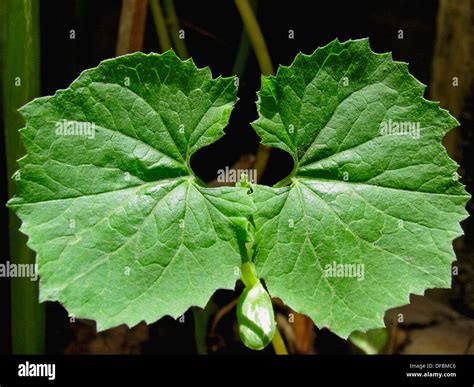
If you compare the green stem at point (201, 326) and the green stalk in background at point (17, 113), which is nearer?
the green stalk in background at point (17, 113)

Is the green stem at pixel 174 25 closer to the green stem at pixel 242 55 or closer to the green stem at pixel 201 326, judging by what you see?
the green stem at pixel 242 55

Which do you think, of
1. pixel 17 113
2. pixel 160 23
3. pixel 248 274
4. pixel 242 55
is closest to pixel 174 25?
pixel 160 23

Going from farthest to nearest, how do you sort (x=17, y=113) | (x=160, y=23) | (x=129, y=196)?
(x=160, y=23) < (x=17, y=113) < (x=129, y=196)

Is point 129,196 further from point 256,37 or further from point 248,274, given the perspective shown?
point 256,37

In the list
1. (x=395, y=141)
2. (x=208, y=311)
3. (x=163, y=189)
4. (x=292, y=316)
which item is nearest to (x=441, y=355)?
(x=292, y=316)

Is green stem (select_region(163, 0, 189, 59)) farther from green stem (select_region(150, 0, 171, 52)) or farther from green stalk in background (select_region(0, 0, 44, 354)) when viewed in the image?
green stalk in background (select_region(0, 0, 44, 354))

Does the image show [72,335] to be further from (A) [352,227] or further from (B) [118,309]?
(A) [352,227]

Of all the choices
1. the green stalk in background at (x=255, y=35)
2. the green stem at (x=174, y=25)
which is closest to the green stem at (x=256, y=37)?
the green stalk in background at (x=255, y=35)
